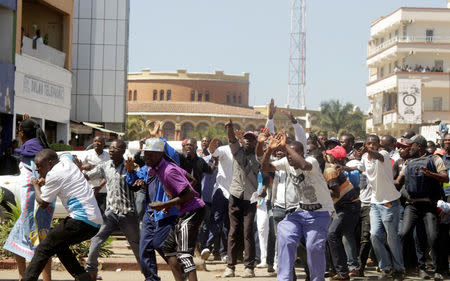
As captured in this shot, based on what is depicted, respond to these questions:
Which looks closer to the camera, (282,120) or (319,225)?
(319,225)

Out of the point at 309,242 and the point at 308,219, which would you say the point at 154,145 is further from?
the point at 309,242

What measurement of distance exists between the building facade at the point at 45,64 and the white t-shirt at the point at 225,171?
62.0 ft

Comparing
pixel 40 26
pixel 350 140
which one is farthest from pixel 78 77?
Answer: pixel 350 140

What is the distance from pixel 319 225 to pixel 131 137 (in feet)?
206

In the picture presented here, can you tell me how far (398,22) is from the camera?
79688mm

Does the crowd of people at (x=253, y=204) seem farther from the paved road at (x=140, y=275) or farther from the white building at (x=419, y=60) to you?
the white building at (x=419, y=60)

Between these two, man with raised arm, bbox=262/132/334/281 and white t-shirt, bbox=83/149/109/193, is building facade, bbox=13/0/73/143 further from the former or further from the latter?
man with raised arm, bbox=262/132/334/281

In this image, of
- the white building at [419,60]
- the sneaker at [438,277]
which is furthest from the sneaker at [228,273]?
the white building at [419,60]

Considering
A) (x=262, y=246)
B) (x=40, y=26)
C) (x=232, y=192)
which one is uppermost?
(x=40, y=26)

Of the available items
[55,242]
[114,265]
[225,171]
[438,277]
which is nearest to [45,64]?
[225,171]

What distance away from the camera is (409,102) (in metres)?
68.6

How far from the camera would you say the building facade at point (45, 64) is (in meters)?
32.0

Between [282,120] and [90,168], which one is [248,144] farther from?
[282,120]

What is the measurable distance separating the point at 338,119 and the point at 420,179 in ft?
245
